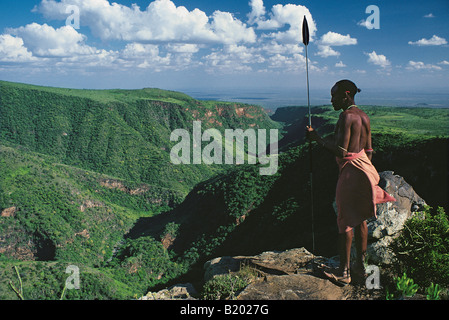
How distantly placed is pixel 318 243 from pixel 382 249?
1576cm

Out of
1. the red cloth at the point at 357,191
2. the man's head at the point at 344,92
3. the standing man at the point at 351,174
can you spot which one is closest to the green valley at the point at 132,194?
the standing man at the point at 351,174

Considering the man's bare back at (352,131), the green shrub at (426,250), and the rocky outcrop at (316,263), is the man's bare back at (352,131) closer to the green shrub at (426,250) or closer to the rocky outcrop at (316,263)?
the green shrub at (426,250)

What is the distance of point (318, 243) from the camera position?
827 inches

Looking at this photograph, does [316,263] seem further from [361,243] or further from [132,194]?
[132,194]

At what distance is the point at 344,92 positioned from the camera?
16.6 feet

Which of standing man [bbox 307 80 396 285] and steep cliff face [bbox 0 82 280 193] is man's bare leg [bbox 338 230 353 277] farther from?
steep cliff face [bbox 0 82 280 193]

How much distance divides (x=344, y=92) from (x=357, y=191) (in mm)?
1764

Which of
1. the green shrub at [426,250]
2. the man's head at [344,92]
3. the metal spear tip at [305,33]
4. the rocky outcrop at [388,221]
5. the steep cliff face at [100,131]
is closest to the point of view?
the green shrub at [426,250]

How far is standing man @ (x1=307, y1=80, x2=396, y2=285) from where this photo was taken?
15.8 feet

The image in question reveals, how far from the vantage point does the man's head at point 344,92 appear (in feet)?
16.5

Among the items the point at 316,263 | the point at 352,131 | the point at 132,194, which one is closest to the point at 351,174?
the point at 352,131
